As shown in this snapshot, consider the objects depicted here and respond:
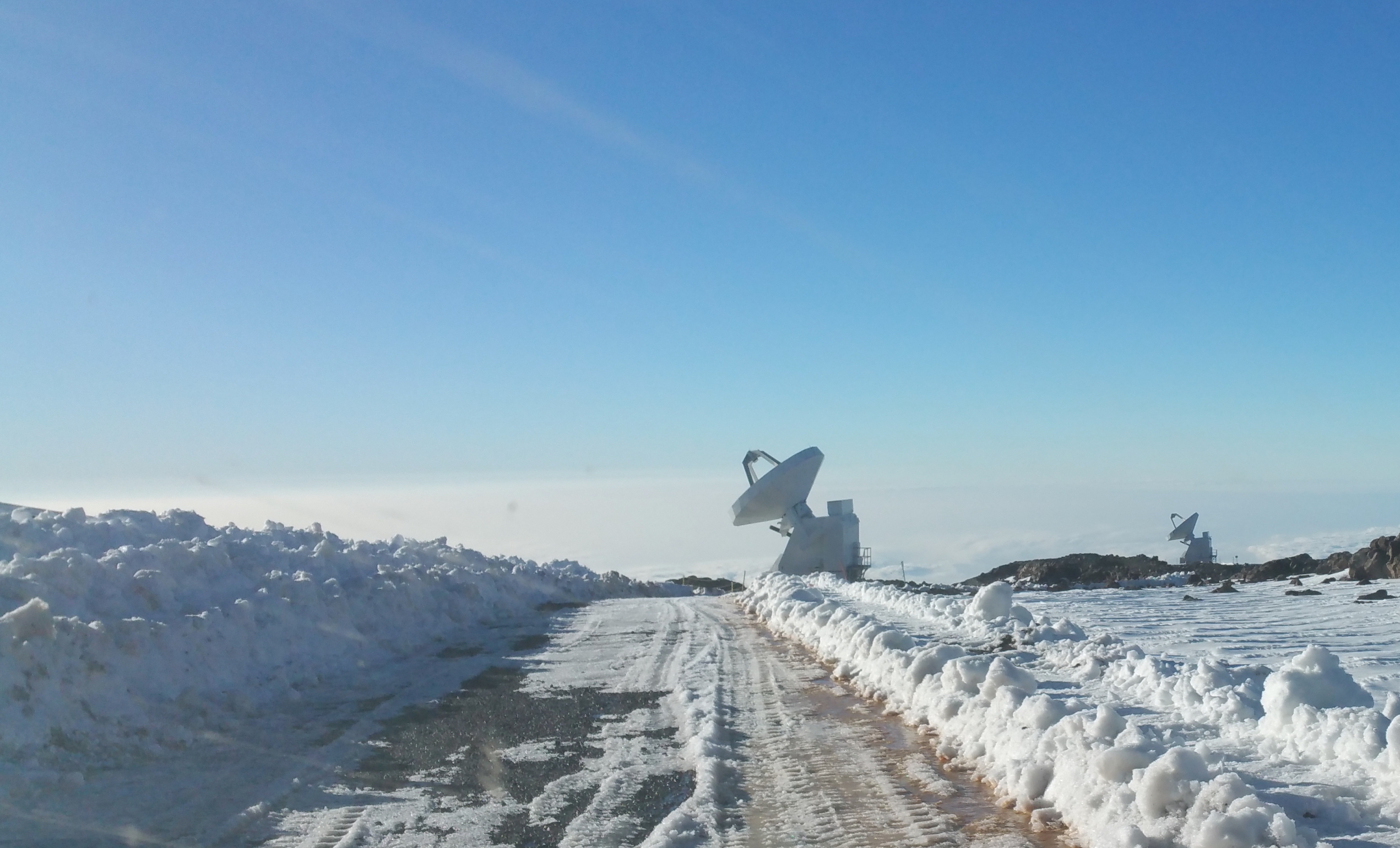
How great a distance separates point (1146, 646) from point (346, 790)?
9275mm

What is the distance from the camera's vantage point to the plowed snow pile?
541 centimetres

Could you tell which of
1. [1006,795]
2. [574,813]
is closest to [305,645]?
[574,813]

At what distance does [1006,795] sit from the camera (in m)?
7.05

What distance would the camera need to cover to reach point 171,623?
11.9m

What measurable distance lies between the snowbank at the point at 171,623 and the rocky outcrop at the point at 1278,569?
69.2 feet

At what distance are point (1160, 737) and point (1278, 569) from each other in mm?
26932

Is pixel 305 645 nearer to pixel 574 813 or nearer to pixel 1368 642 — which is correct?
pixel 574 813

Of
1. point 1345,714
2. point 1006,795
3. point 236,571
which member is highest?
point 236,571

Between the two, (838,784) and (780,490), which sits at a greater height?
(780,490)

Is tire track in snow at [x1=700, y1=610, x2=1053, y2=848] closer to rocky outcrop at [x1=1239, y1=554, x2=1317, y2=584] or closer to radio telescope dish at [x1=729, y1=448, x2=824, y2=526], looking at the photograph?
rocky outcrop at [x1=1239, y1=554, x2=1317, y2=584]

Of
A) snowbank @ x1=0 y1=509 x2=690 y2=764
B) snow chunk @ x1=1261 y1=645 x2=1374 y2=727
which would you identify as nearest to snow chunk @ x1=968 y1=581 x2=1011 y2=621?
snow chunk @ x1=1261 y1=645 x2=1374 y2=727

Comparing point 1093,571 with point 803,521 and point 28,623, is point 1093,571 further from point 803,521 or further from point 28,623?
point 28,623

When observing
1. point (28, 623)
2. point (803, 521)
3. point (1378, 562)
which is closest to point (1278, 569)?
point (1378, 562)

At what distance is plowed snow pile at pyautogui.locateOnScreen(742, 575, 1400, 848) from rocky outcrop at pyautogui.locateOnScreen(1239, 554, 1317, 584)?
17.9m
